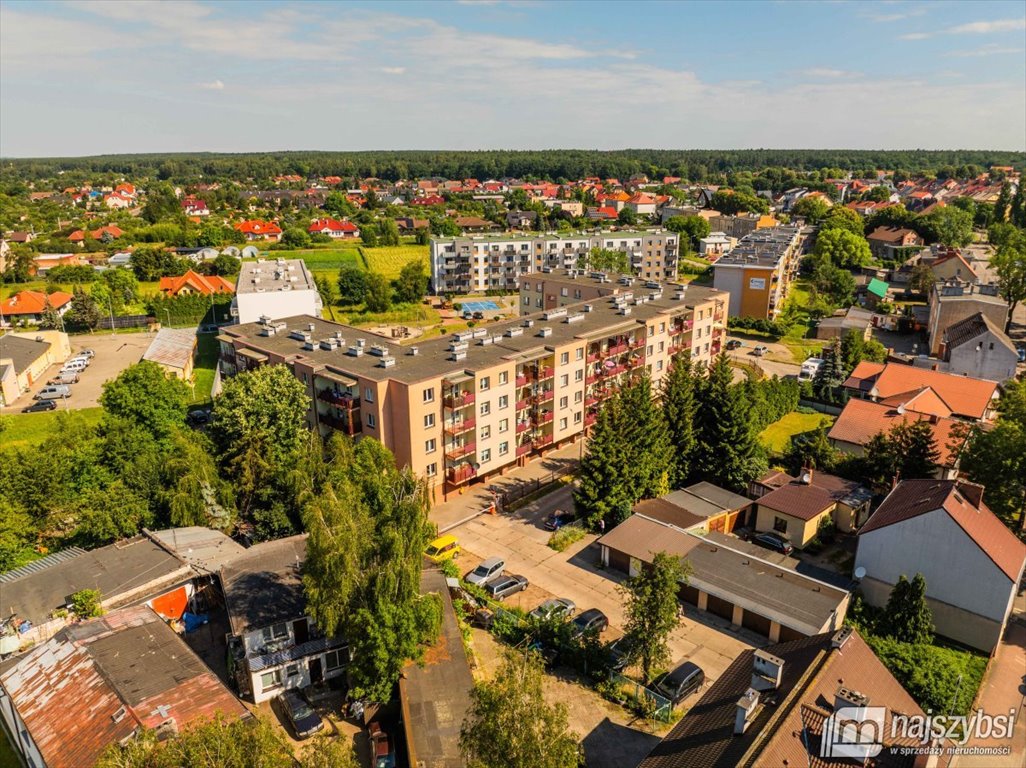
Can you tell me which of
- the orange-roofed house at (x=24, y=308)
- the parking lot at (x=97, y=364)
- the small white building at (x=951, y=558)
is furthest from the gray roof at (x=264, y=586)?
the orange-roofed house at (x=24, y=308)

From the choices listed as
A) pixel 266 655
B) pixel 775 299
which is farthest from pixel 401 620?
pixel 775 299

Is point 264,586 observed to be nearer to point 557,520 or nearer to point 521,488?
point 557,520

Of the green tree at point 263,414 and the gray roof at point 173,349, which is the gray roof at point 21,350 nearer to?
the gray roof at point 173,349

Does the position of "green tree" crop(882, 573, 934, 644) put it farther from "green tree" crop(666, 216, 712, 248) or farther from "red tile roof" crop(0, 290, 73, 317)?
"green tree" crop(666, 216, 712, 248)

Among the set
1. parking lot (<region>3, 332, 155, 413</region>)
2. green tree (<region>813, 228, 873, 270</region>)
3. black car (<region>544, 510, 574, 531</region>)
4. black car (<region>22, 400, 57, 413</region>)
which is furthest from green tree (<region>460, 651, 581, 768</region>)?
green tree (<region>813, 228, 873, 270</region>)

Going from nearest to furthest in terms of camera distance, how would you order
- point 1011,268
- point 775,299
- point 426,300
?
point 1011,268
point 775,299
point 426,300

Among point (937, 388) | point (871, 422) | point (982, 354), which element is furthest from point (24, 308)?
point (982, 354)

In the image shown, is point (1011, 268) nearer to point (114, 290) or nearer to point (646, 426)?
point (646, 426)
